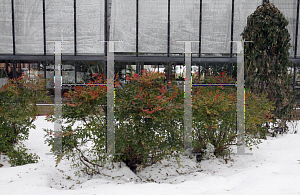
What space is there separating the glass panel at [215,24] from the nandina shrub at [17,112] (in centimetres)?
847

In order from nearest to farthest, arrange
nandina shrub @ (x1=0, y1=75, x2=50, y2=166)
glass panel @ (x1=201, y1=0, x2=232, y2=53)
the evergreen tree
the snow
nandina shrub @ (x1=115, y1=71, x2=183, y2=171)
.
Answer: the snow, nandina shrub @ (x1=115, y1=71, x2=183, y2=171), nandina shrub @ (x1=0, y1=75, x2=50, y2=166), the evergreen tree, glass panel @ (x1=201, y1=0, x2=232, y2=53)

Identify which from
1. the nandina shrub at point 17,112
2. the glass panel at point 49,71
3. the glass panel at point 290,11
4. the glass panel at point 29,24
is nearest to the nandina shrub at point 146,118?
the nandina shrub at point 17,112

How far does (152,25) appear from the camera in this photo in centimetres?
1127

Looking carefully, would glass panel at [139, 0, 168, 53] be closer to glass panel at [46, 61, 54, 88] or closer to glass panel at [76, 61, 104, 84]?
glass panel at [76, 61, 104, 84]

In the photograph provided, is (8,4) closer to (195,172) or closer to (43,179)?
(43,179)

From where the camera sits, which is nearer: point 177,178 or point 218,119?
point 177,178

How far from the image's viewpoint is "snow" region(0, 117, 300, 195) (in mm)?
3484

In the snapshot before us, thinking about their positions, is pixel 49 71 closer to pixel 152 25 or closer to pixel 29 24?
pixel 29 24

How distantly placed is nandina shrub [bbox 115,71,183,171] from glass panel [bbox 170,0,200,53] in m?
7.65

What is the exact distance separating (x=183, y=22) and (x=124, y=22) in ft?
9.53

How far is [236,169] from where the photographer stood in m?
4.66

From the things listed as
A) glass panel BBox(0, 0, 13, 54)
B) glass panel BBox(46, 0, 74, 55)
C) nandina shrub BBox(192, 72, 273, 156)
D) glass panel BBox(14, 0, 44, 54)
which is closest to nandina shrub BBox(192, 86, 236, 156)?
nandina shrub BBox(192, 72, 273, 156)

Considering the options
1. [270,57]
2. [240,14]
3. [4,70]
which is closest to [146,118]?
[270,57]

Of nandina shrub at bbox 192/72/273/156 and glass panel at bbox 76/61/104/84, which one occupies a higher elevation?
glass panel at bbox 76/61/104/84
